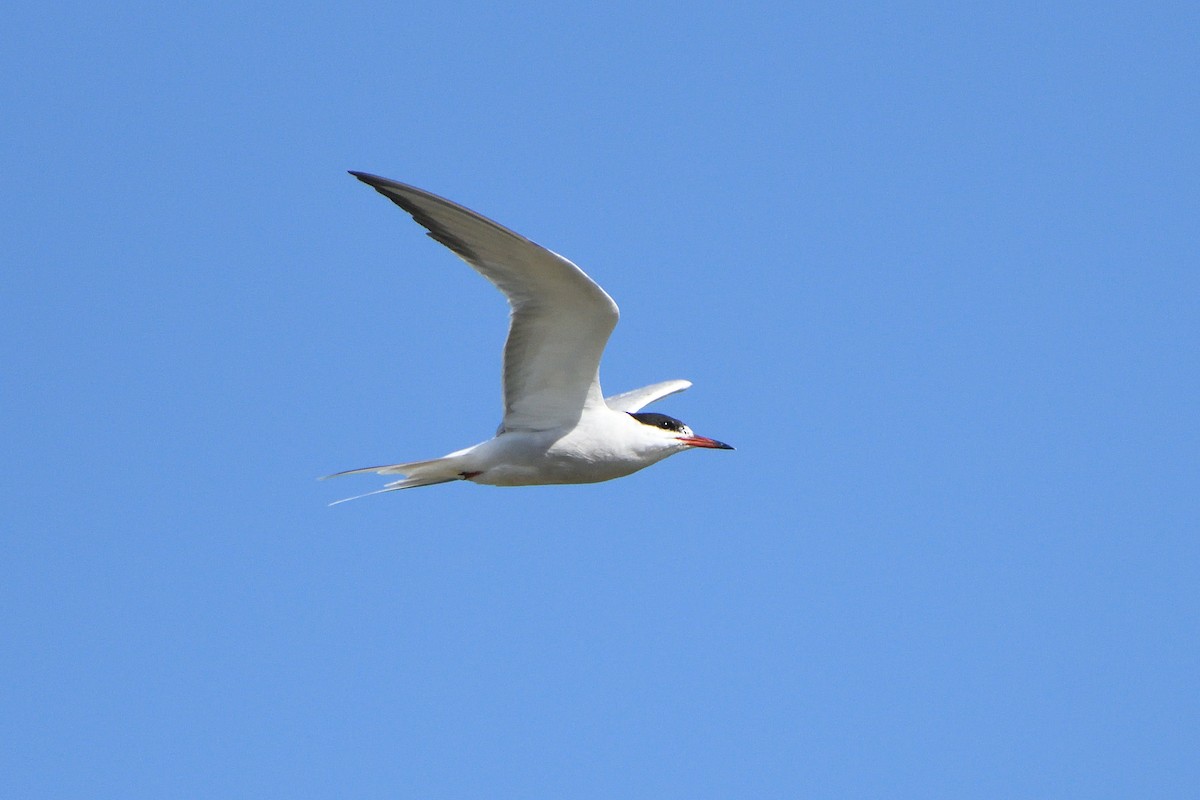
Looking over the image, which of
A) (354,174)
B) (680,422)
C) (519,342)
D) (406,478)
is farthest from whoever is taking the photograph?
(680,422)

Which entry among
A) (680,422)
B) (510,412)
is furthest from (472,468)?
(680,422)

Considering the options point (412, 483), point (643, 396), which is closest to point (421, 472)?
point (412, 483)

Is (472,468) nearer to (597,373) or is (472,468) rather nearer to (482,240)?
(597,373)

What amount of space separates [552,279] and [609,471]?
1.68 metres

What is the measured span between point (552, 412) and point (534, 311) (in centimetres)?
91

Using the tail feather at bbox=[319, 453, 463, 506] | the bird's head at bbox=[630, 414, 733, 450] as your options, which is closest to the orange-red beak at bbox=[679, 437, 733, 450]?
the bird's head at bbox=[630, 414, 733, 450]

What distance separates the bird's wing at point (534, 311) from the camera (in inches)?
266

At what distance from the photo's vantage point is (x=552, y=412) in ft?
26.9

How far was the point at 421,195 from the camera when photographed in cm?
659

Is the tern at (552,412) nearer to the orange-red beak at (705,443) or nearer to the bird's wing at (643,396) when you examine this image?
the orange-red beak at (705,443)

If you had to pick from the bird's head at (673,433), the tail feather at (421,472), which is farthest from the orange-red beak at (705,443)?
the tail feather at (421,472)

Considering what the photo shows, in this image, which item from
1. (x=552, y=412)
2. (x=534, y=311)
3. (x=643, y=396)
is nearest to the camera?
(x=534, y=311)

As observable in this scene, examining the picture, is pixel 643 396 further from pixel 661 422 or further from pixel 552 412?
pixel 552 412

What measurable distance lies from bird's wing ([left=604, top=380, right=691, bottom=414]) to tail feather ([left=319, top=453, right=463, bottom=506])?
258 cm
